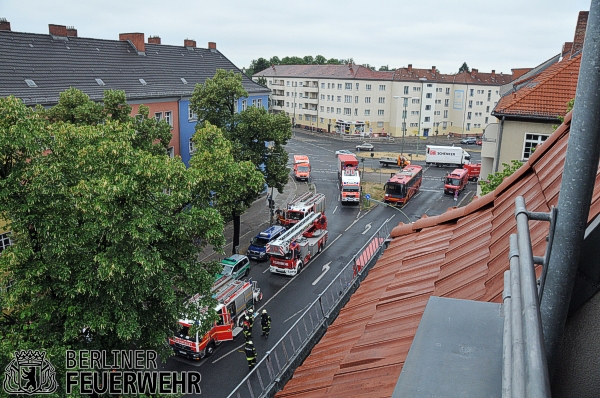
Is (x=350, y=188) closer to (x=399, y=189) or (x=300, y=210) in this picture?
(x=399, y=189)

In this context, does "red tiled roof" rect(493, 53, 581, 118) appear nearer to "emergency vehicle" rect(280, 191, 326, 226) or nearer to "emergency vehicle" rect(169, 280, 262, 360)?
"emergency vehicle" rect(280, 191, 326, 226)

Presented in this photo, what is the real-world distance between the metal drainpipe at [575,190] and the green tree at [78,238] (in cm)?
959

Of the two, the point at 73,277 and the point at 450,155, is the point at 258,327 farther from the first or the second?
the point at 450,155

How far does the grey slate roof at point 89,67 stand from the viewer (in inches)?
1020

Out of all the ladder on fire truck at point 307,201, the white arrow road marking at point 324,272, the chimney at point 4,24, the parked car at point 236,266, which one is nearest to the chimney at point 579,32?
the ladder on fire truck at point 307,201

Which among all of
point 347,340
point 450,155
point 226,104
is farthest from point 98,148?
point 450,155

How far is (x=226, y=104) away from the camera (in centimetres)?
2894

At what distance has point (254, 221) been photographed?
1438 inches

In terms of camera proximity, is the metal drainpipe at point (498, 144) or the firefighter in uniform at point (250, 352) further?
the metal drainpipe at point (498, 144)

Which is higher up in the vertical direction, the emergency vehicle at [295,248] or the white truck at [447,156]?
the white truck at [447,156]

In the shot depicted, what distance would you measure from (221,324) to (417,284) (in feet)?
49.0

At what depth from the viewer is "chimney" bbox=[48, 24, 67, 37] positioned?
3144 cm

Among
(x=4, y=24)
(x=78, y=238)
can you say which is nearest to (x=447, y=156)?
(x=4, y=24)

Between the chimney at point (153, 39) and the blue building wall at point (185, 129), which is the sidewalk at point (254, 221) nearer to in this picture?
the blue building wall at point (185, 129)
